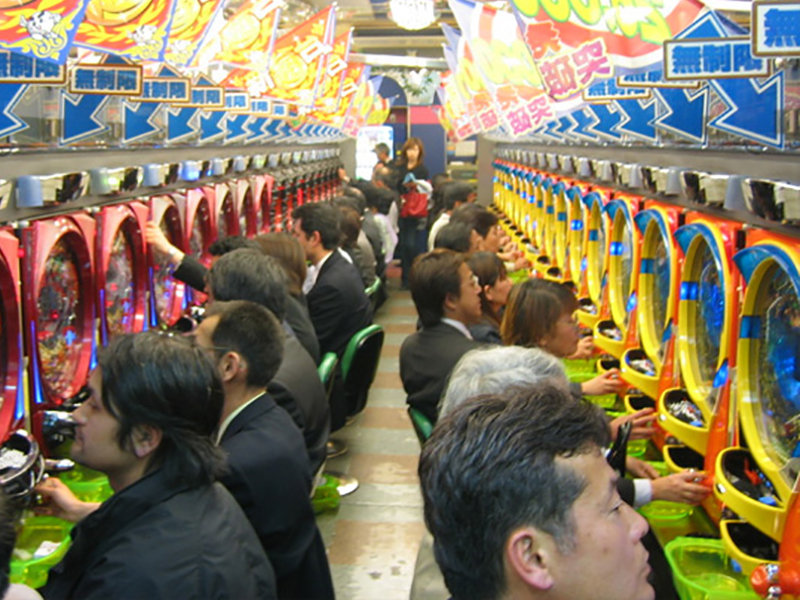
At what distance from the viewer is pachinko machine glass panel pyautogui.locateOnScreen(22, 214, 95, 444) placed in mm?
3354

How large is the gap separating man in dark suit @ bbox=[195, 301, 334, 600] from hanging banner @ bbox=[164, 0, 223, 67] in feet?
6.01

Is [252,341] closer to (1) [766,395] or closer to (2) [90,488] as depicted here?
(2) [90,488]

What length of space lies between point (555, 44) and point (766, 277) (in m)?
2.67

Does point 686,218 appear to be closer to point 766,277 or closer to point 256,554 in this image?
point 766,277

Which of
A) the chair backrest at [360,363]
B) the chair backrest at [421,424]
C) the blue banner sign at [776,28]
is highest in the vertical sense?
the blue banner sign at [776,28]

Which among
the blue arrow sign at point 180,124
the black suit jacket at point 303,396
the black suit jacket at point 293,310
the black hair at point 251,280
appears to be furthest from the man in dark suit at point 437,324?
the blue arrow sign at point 180,124

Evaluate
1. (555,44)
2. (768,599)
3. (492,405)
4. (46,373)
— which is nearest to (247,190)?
(555,44)

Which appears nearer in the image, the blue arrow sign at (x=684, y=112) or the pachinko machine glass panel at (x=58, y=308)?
the pachinko machine glass panel at (x=58, y=308)

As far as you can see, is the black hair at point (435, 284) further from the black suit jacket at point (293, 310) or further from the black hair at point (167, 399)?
the black hair at point (167, 399)

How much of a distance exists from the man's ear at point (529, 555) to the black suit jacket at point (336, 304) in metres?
4.55

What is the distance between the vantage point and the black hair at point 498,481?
132 centimetres

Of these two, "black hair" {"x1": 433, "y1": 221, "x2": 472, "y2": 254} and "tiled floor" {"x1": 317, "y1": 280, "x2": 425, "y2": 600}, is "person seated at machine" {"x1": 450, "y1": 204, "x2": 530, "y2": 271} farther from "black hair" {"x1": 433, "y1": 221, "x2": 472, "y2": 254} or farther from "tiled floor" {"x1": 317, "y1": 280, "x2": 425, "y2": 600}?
"tiled floor" {"x1": 317, "y1": 280, "x2": 425, "y2": 600}

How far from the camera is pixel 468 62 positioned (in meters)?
11.7

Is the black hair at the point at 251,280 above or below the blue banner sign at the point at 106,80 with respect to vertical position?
below
